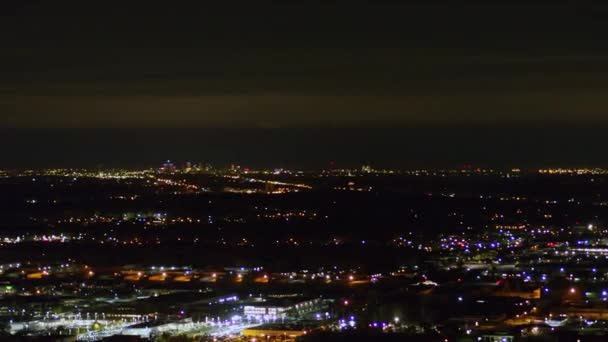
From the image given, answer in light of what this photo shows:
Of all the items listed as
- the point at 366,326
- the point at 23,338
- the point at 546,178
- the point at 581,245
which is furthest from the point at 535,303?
the point at 546,178

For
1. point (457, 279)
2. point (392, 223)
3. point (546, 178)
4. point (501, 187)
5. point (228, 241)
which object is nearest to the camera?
point (457, 279)

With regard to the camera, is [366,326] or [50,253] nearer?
[366,326]

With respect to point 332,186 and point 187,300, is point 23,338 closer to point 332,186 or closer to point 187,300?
point 187,300

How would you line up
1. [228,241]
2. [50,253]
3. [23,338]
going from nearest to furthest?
[23,338]
[50,253]
[228,241]

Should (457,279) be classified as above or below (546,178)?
below

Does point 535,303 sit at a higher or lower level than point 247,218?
lower

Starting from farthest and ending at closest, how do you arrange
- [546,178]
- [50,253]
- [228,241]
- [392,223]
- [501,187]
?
[546,178], [501,187], [392,223], [228,241], [50,253]

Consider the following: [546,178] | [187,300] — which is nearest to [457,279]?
[187,300]

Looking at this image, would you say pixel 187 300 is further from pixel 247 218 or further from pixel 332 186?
pixel 332 186

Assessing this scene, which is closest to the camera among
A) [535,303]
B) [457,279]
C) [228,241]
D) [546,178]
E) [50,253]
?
[535,303]
